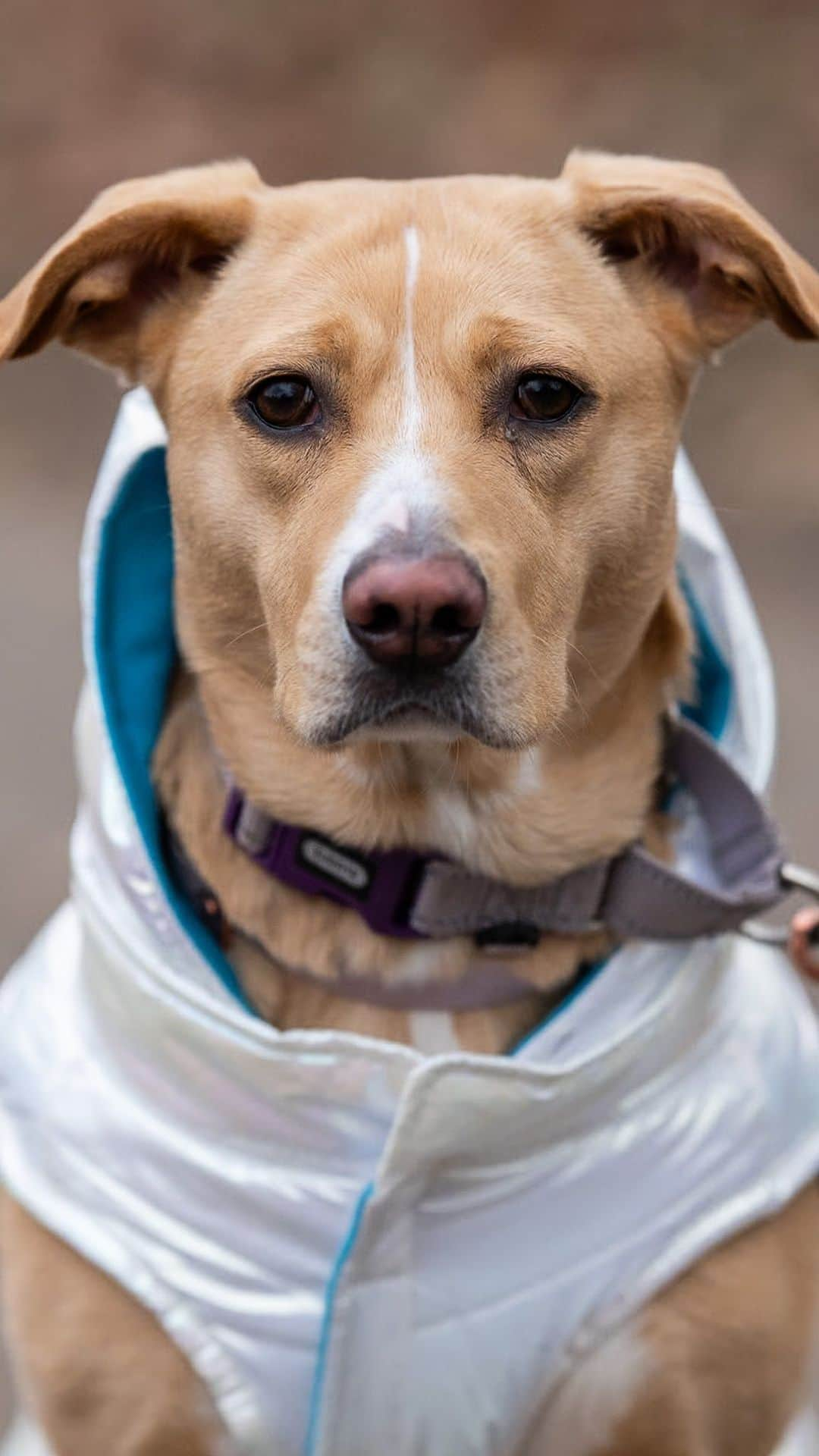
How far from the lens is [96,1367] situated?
2025mm

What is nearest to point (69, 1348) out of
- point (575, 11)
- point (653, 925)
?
point (653, 925)

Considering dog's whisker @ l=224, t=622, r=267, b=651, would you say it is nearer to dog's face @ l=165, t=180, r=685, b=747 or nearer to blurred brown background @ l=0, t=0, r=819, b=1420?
dog's face @ l=165, t=180, r=685, b=747

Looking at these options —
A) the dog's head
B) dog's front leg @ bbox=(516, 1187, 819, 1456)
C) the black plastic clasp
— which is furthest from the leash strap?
dog's front leg @ bbox=(516, 1187, 819, 1456)

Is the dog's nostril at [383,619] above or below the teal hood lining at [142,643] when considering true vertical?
above

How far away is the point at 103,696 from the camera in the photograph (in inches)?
85.5

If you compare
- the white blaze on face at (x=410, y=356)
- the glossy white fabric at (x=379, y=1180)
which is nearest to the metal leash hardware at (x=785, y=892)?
the glossy white fabric at (x=379, y=1180)

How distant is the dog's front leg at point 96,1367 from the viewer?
201 cm

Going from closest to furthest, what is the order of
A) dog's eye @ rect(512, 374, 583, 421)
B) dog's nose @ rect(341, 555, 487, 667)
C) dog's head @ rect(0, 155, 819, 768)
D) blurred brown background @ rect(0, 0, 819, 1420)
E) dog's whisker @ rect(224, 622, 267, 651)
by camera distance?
dog's nose @ rect(341, 555, 487, 667) < dog's head @ rect(0, 155, 819, 768) < dog's eye @ rect(512, 374, 583, 421) < dog's whisker @ rect(224, 622, 267, 651) < blurred brown background @ rect(0, 0, 819, 1420)

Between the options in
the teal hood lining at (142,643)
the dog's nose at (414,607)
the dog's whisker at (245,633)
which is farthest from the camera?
the teal hood lining at (142,643)

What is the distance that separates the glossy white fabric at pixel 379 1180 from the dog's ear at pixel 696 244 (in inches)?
27.9

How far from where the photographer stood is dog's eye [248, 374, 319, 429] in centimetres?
196

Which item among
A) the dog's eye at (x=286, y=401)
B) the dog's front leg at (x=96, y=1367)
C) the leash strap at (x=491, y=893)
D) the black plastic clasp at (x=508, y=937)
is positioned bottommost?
the dog's front leg at (x=96, y=1367)

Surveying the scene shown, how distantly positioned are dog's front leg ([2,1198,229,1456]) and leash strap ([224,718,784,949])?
19.0 inches

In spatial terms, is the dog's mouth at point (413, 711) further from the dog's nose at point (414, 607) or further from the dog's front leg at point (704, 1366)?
the dog's front leg at point (704, 1366)
